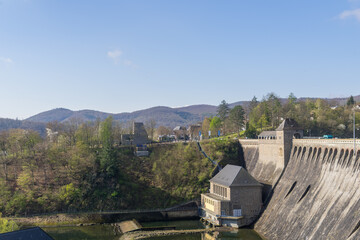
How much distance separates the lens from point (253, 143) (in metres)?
74.4

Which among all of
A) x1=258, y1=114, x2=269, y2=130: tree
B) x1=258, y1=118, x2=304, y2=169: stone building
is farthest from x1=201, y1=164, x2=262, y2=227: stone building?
x1=258, y1=114, x2=269, y2=130: tree

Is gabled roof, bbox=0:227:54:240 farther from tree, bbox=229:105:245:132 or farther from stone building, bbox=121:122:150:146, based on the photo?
tree, bbox=229:105:245:132

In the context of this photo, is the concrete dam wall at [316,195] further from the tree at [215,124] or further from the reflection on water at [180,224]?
the tree at [215,124]

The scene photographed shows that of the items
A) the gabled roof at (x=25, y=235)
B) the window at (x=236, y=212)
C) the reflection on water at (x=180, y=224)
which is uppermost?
the gabled roof at (x=25, y=235)

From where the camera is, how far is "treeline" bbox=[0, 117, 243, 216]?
64875 millimetres

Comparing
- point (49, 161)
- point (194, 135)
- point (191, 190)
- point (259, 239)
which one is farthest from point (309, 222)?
point (194, 135)

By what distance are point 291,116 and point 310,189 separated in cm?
5040

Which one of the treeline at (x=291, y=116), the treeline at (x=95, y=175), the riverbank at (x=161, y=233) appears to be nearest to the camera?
the riverbank at (x=161, y=233)

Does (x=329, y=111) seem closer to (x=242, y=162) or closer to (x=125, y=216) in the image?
(x=242, y=162)

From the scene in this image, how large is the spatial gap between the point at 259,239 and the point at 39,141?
61.1 m

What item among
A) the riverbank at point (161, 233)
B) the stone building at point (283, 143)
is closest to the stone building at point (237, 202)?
the riverbank at point (161, 233)

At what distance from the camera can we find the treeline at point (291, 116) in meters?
89.2

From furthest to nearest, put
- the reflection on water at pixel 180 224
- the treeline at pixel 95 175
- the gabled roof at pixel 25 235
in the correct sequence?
1. the treeline at pixel 95 175
2. the reflection on water at pixel 180 224
3. the gabled roof at pixel 25 235

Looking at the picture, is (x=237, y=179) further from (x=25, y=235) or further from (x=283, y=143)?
(x=25, y=235)
